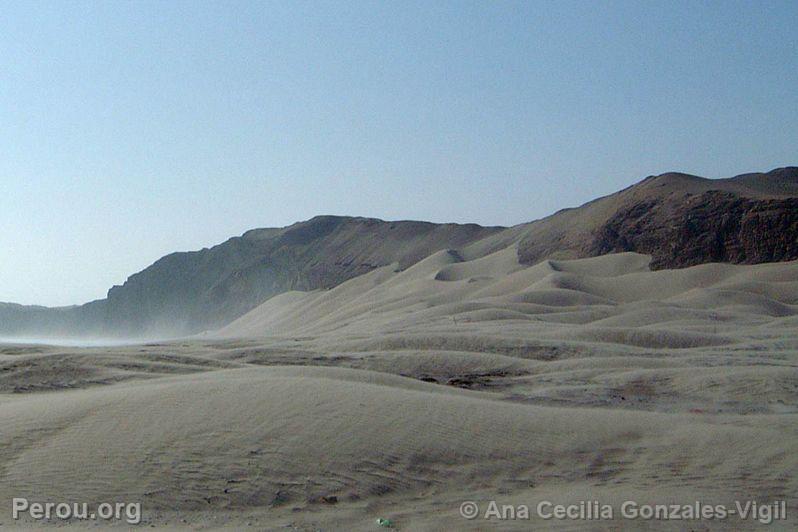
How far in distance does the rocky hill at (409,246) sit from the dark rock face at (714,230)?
0.05m

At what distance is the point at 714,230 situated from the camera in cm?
4138

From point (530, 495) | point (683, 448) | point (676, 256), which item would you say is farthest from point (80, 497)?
point (676, 256)

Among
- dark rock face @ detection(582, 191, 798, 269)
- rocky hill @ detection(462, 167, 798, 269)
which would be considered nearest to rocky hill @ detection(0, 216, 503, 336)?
rocky hill @ detection(462, 167, 798, 269)

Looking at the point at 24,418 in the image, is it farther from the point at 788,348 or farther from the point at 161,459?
the point at 788,348

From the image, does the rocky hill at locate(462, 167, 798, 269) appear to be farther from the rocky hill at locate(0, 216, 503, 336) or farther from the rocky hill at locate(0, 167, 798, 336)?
the rocky hill at locate(0, 216, 503, 336)

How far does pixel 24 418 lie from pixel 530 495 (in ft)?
18.7

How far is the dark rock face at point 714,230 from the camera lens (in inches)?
1555

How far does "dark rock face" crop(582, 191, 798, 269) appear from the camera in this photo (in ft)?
130

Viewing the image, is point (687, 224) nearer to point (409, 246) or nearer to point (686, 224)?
point (686, 224)

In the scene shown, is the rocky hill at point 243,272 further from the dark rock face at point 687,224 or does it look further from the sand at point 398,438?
the sand at point 398,438

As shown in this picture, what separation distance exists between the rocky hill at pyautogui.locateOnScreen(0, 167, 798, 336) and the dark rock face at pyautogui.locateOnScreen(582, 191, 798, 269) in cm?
5

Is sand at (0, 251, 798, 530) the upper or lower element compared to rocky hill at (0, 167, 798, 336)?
lower

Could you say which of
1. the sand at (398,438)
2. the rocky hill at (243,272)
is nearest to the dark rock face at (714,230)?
the rocky hill at (243,272)

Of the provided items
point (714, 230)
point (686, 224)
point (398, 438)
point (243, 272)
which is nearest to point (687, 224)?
point (686, 224)
